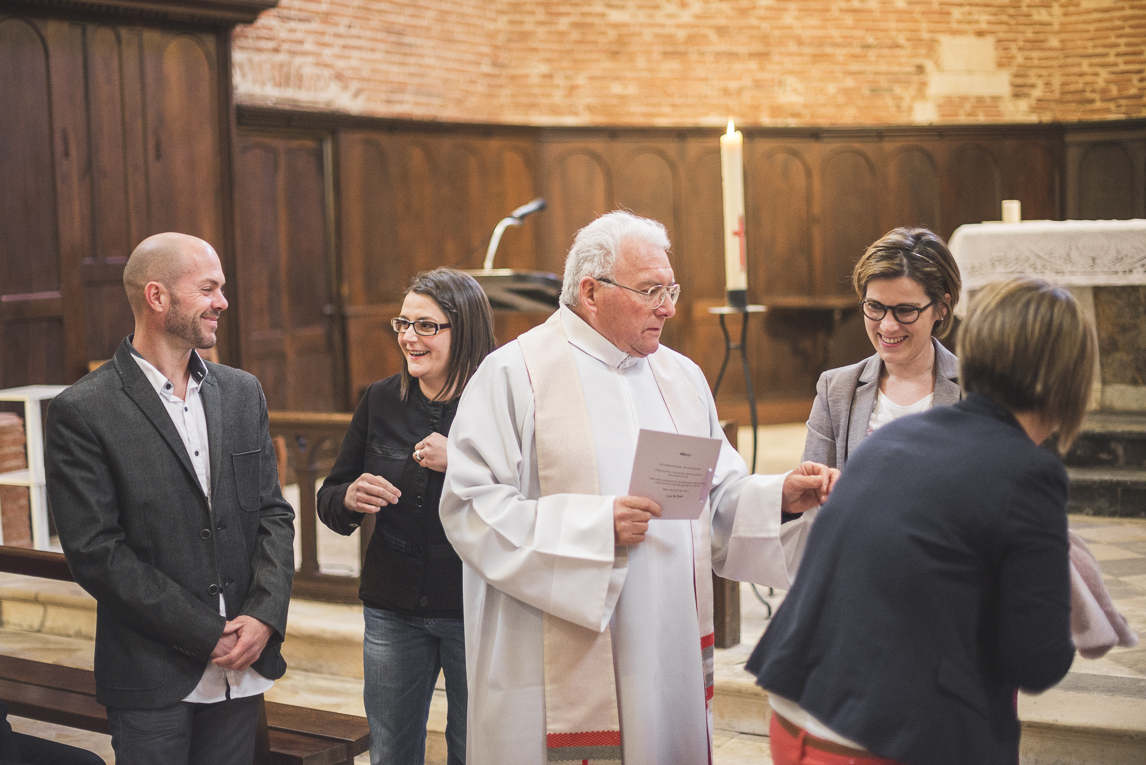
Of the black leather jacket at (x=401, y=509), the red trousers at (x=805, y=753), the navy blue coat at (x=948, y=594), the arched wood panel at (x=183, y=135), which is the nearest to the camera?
the navy blue coat at (x=948, y=594)

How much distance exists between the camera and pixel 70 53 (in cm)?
660

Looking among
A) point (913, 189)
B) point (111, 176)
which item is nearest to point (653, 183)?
point (913, 189)

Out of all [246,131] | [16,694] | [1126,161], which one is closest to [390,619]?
[16,694]

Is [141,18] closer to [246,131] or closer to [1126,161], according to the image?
[246,131]

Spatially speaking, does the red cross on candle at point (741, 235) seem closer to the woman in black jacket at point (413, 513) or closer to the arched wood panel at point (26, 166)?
the woman in black jacket at point (413, 513)

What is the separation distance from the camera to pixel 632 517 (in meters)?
2.23

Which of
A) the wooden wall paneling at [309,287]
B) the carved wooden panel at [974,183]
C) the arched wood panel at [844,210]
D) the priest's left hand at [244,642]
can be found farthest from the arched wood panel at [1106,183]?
the priest's left hand at [244,642]

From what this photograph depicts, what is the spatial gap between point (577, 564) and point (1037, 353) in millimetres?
1053

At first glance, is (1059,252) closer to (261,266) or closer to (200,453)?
(200,453)

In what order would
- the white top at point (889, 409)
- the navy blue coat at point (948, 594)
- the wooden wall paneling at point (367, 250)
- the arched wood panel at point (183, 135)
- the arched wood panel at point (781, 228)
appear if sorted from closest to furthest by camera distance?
the navy blue coat at point (948, 594), the white top at point (889, 409), the arched wood panel at point (183, 135), the wooden wall paneling at point (367, 250), the arched wood panel at point (781, 228)

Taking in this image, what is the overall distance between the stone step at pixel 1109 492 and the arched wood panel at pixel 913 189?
4488 mm

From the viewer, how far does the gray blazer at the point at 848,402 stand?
2.63 m

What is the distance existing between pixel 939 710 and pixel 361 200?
7728mm

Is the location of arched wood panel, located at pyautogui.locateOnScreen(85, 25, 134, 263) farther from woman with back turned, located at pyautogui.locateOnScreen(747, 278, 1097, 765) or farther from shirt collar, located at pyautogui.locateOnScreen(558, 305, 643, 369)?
woman with back turned, located at pyautogui.locateOnScreen(747, 278, 1097, 765)
